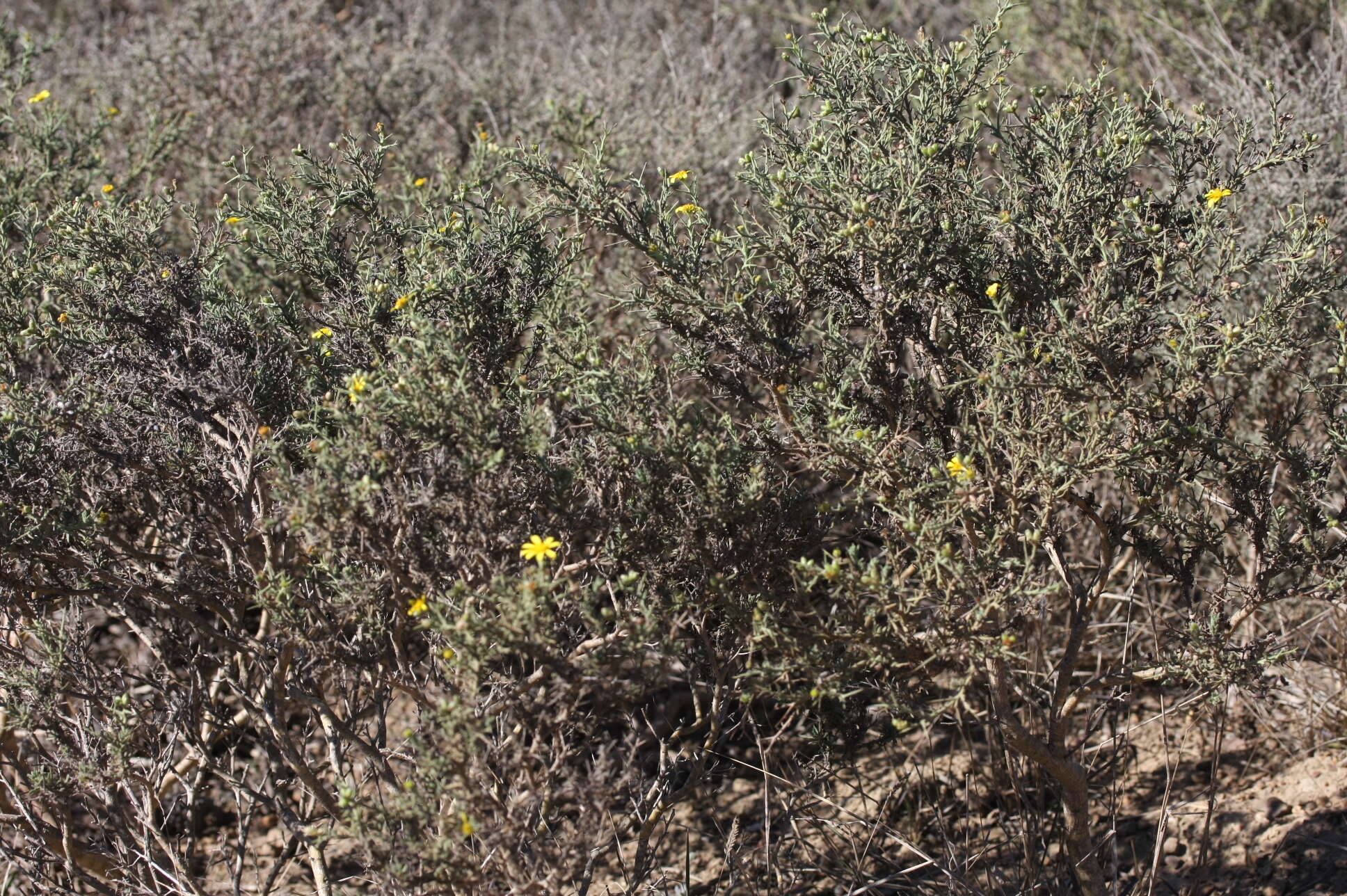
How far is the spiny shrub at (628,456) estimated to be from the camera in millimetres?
2701

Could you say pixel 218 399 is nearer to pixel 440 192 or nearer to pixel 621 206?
pixel 621 206

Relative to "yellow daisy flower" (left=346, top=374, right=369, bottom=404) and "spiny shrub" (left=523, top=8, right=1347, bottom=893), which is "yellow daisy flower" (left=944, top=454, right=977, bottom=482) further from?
"yellow daisy flower" (left=346, top=374, right=369, bottom=404)

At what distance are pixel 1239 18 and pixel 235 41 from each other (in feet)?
18.5

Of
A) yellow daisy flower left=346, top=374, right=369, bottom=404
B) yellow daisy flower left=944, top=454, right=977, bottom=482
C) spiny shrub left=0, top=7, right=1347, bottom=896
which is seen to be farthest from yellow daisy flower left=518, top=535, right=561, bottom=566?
yellow daisy flower left=944, top=454, right=977, bottom=482

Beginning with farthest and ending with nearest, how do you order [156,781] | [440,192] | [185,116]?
[185,116]
[440,192]
[156,781]

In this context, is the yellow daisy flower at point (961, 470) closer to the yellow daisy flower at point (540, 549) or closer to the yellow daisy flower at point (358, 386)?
the yellow daisy flower at point (540, 549)

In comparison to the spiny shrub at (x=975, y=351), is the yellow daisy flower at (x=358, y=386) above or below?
below

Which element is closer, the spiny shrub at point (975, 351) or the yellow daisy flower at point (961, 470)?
the yellow daisy flower at point (961, 470)

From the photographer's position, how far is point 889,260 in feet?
9.64

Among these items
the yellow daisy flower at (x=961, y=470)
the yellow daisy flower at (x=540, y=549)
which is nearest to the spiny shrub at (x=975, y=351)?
the yellow daisy flower at (x=961, y=470)

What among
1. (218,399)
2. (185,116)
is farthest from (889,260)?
(185,116)

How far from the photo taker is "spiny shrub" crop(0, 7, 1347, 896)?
2.70m

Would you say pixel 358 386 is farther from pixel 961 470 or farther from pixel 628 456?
pixel 961 470

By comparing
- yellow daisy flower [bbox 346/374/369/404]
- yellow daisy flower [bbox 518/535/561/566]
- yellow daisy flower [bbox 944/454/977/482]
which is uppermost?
yellow daisy flower [bbox 944/454/977/482]
